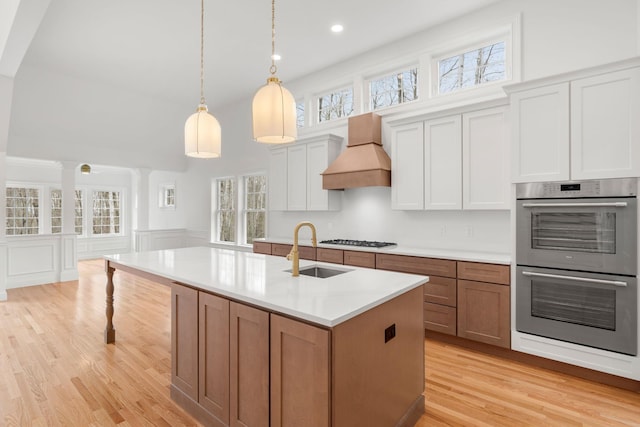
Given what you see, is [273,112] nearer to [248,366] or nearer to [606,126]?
[248,366]

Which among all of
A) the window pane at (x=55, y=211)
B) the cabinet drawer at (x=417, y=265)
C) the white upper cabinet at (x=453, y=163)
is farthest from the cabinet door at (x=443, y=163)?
the window pane at (x=55, y=211)

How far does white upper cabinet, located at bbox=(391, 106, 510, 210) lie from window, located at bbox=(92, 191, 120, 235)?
9070mm

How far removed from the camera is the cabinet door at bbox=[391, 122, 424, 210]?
3.95 m

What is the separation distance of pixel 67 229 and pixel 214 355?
5971 millimetres

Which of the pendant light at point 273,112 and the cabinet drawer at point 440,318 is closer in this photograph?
the pendant light at point 273,112

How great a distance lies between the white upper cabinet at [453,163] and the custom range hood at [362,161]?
210 millimetres

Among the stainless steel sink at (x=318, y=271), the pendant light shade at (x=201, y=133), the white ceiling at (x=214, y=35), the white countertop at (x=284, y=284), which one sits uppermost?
the white ceiling at (x=214, y=35)

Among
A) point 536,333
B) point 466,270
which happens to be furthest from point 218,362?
point 536,333

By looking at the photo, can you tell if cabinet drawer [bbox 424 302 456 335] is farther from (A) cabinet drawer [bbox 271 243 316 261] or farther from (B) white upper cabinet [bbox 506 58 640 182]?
(A) cabinet drawer [bbox 271 243 316 261]

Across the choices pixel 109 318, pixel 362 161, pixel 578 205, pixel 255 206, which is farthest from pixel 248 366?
pixel 255 206

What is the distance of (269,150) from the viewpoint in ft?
19.0

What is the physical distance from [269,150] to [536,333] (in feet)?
14.8

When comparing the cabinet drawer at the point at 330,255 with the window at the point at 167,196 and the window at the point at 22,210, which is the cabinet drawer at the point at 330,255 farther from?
the window at the point at 22,210

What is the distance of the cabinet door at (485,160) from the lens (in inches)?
133
